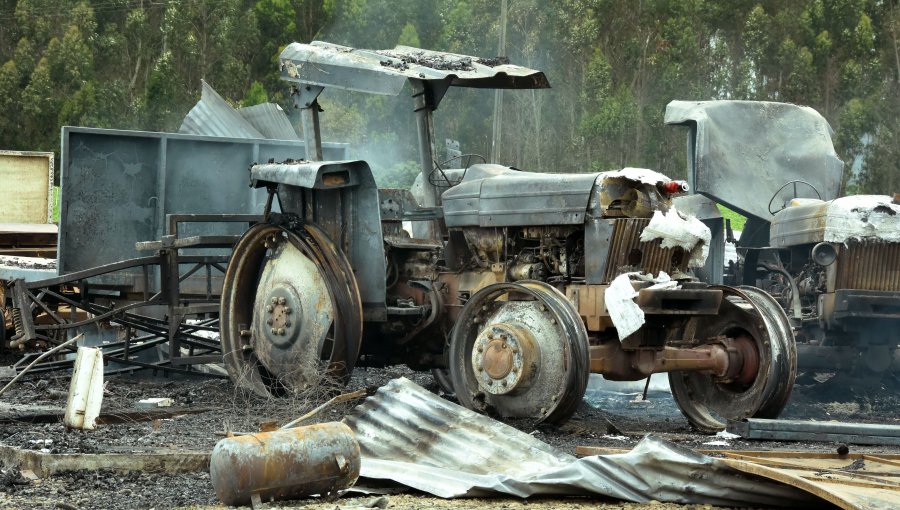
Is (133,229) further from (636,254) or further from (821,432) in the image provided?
(821,432)

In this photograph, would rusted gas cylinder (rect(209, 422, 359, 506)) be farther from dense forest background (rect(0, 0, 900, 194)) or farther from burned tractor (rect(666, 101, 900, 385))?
dense forest background (rect(0, 0, 900, 194))

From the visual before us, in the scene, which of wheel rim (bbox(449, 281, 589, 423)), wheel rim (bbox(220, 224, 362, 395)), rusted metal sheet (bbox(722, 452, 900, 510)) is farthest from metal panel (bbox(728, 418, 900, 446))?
wheel rim (bbox(220, 224, 362, 395))

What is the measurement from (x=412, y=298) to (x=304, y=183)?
3.68 feet

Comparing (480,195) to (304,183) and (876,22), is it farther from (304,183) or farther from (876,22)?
(876,22)

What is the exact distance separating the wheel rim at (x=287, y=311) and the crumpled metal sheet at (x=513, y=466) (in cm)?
134

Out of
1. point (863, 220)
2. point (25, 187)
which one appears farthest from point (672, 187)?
point (25, 187)

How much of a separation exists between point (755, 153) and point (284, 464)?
848 cm

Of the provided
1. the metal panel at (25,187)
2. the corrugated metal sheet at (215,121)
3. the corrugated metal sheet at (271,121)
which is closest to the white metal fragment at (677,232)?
the corrugated metal sheet at (271,121)

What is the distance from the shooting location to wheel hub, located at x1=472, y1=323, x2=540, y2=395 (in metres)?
7.32

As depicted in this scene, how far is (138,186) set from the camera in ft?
37.8

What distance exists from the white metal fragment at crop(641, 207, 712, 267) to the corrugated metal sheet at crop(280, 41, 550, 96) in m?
1.75

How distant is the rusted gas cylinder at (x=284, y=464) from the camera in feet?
16.5

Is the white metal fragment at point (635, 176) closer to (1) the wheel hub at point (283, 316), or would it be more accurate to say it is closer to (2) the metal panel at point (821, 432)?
(2) the metal panel at point (821, 432)

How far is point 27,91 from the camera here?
113 ft
